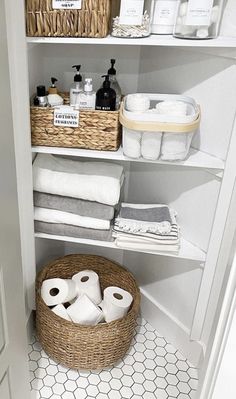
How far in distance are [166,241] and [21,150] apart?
594 millimetres

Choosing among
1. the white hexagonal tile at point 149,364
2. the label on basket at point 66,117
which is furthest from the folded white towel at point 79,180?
the white hexagonal tile at point 149,364

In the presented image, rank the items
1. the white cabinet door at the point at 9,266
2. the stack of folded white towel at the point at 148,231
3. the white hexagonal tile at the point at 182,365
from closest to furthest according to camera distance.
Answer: the white cabinet door at the point at 9,266 → the stack of folded white towel at the point at 148,231 → the white hexagonal tile at the point at 182,365

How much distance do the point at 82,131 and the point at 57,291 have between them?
0.68 m

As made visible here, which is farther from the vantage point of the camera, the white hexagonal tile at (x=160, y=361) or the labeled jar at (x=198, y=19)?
the white hexagonal tile at (x=160, y=361)

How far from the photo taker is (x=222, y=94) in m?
1.13

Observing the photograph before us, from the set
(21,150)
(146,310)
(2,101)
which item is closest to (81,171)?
(21,150)

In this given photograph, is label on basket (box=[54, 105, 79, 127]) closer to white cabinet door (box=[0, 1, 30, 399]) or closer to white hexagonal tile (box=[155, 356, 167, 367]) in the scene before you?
white cabinet door (box=[0, 1, 30, 399])

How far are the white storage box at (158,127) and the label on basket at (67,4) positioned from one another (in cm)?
30

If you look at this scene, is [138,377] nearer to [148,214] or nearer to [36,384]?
[36,384]

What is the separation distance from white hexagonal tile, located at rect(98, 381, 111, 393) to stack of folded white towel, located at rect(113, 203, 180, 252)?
563 mm

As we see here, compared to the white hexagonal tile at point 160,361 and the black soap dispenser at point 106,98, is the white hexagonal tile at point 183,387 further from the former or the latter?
the black soap dispenser at point 106,98

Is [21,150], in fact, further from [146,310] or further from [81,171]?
[146,310]

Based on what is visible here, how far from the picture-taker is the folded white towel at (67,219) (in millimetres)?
A: 1330

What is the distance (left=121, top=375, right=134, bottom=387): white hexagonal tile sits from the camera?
141cm
